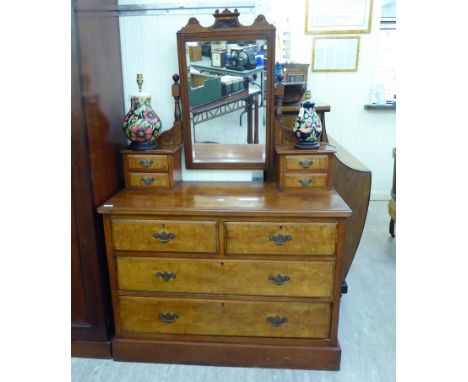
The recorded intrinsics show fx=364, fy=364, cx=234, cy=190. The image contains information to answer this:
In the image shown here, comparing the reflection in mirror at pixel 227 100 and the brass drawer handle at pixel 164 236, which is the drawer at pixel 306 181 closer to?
the reflection in mirror at pixel 227 100

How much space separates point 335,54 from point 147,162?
2.41 metres

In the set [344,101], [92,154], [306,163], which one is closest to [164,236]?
[92,154]

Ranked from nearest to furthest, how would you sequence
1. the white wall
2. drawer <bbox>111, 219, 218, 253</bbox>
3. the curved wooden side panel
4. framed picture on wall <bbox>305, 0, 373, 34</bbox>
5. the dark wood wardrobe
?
the dark wood wardrobe → drawer <bbox>111, 219, 218, 253</bbox> → the white wall → the curved wooden side panel → framed picture on wall <bbox>305, 0, 373, 34</bbox>

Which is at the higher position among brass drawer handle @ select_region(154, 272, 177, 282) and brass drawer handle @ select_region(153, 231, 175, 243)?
brass drawer handle @ select_region(153, 231, 175, 243)

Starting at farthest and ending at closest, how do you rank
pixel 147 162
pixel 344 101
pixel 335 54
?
pixel 344 101
pixel 335 54
pixel 147 162

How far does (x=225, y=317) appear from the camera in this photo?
1.73m

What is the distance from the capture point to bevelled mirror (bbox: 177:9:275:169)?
5.71 ft

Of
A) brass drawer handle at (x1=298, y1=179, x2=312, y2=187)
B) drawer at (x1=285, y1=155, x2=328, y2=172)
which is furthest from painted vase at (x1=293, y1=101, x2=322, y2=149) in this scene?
brass drawer handle at (x1=298, y1=179, x2=312, y2=187)

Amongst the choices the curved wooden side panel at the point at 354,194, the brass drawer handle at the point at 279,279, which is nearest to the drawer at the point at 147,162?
the brass drawer handle at the point at 279,279

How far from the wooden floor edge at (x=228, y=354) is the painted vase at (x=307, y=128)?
0.98 m

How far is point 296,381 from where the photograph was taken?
66.4 inches

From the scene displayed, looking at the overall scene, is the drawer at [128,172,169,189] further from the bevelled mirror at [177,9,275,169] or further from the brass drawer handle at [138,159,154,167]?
the bevelled mirror at [177,9,275,169]

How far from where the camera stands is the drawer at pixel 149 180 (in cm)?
182

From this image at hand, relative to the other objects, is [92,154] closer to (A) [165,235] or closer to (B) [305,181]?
(A) [165,235]
